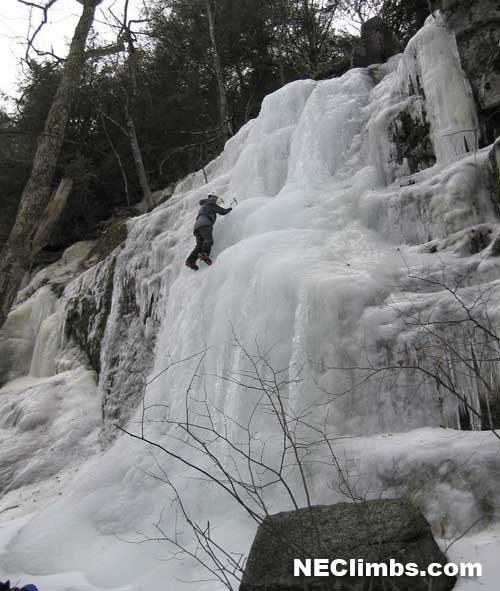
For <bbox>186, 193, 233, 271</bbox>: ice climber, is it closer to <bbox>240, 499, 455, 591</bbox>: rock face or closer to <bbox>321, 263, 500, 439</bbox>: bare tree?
<bbox>321, 263, 500, 439</bbox>: bare tree

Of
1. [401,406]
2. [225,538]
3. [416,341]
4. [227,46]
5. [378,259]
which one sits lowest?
[225,538]

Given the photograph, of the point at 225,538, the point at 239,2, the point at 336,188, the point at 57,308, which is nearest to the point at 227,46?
the point at 239,2

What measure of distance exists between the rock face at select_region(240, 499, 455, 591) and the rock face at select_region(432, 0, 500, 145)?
403cm

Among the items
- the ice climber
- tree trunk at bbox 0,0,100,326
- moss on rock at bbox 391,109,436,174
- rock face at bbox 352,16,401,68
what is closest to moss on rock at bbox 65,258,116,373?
the ice climber

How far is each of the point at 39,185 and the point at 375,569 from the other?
4.46 metres

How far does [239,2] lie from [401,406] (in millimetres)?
12550

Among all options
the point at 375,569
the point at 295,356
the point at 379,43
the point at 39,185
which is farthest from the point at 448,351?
the point at 379,43

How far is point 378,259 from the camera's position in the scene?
4.97m

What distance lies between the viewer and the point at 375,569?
2434 millimetres

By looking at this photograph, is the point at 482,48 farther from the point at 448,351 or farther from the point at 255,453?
the point at 255,453

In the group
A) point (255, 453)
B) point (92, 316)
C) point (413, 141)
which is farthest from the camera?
point (92, 316)

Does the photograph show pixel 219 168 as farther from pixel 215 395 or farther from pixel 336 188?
pixel 215 395

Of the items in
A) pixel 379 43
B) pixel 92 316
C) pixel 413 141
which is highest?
pixel 379 43

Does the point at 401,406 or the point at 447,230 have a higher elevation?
the point at 447,230
